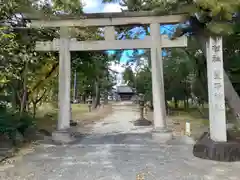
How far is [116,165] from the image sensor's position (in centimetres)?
556

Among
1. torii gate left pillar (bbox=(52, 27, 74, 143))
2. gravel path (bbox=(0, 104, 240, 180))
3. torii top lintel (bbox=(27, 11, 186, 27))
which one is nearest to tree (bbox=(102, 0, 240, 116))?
torii top lintel (bbox=(27, 11, 186, 27))

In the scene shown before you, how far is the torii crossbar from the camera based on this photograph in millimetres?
8336

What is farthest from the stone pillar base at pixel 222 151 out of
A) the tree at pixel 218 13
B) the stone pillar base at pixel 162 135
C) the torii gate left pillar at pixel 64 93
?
the torii gate left pillar at pixel 64 93

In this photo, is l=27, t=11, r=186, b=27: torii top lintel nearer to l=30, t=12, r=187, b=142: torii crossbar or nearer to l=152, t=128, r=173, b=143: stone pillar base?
l=30, t=12, r=187, b=142: torii crossbar

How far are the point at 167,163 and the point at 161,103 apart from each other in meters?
2.86

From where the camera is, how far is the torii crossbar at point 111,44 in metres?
8.34

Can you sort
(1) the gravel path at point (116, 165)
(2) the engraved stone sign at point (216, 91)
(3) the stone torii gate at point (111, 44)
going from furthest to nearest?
1. (3) the stone torii gate at point (111, 44)
2. (2) the engraved stone sign at point (216, 91)
3. (1) the gravel path at point (116, 165)

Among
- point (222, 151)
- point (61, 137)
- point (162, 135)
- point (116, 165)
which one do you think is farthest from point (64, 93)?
point (222, 151)

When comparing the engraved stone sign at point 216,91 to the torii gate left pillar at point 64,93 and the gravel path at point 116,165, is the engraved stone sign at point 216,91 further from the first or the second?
the torii gate left pillar at point 64,93

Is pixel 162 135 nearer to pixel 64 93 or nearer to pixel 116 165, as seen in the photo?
pixel 116 165

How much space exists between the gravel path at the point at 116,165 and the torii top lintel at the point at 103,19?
428cm

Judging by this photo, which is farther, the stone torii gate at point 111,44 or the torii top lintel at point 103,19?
the torii top lintel at point 103,19

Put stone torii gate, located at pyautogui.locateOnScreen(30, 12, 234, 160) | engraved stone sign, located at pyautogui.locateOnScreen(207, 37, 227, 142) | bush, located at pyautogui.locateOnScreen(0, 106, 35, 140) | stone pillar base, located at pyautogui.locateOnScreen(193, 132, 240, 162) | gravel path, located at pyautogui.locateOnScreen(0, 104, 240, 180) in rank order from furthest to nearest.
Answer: stone torii gate, located at pyautogui.locateOnScreen(30, 12, 234, 160)
bush, located at pyautogui.locateOnScreen(0, 106, 35, 140)
engraved stone sign, located at pyautogui.locateOnScreen(207, 37, 227, 142)
stone pillar base, located at pyautogui.locateOnScreen(193, 132, 240, 162)
gravel path, located at pyautogui.locateOnScreen(0, 104, 240, 180)

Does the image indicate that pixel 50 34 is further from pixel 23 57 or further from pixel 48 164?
pixel 48 164
